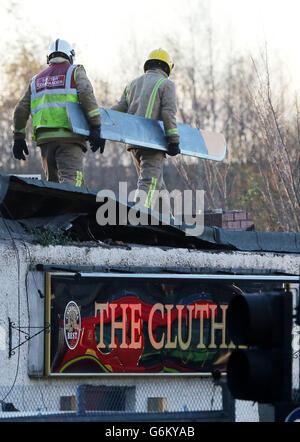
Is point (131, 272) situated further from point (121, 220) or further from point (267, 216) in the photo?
point (267, 216)

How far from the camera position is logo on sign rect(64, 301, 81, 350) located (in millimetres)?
10156

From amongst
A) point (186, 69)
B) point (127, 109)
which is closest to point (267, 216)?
point (186, 69)

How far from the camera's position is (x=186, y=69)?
38594mm

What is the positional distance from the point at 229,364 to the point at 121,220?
12.8 ft

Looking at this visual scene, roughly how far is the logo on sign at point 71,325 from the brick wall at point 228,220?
4.19m

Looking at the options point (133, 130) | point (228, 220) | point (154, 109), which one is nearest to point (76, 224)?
point (133, 130)

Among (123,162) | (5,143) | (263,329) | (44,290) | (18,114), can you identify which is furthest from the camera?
(123,162)

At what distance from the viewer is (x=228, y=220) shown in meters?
14.3

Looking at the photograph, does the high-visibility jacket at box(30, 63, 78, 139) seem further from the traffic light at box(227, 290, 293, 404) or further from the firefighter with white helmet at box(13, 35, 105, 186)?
the traffic light at box(227, 290, 293, 404)

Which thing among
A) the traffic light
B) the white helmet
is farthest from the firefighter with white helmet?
the traffic light

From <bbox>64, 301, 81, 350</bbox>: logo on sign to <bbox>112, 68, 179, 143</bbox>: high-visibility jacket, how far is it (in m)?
3.02

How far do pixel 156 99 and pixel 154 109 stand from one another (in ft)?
0.43

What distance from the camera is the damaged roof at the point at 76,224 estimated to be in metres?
10.3

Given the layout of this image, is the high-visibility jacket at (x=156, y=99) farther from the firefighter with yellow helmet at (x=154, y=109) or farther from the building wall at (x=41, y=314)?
the building wall at (x=41, y=314)
